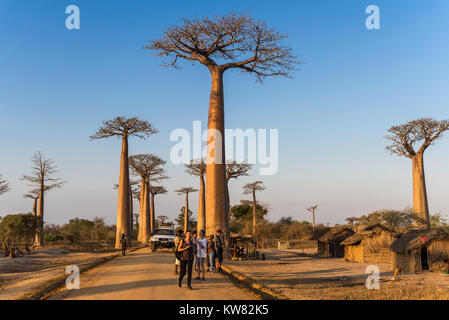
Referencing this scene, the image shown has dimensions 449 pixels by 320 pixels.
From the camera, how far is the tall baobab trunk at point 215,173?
67.2ft

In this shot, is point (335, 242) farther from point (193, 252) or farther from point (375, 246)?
point (193, 252)

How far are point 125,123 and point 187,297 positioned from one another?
94.6 feet

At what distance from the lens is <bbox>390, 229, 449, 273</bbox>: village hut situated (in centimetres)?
1894

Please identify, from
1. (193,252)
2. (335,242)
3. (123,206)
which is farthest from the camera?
(123,206)

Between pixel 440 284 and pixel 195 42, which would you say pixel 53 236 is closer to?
pixel 195 42

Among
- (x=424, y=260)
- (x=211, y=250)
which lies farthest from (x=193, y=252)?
(x=424, y=260)

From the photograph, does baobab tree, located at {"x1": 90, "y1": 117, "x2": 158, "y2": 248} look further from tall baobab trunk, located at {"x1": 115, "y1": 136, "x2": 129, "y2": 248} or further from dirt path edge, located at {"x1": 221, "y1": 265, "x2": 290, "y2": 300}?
dirt path edge, located at {"x1": 221, "y1": 265, "x2": 290, "y2": 300}

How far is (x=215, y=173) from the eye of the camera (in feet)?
67.6

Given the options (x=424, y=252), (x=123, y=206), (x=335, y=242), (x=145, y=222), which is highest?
(x=123, y=206)

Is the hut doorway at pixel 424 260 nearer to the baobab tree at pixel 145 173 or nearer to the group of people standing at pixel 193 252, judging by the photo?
the group of people standing at pixel 193 252

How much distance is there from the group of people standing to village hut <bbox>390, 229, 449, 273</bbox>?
9.41 m

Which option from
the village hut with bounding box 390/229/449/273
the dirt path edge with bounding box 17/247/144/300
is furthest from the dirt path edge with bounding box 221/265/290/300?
the village hut with bounding box 390/229/449/273

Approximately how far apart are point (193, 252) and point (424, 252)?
41.5 feet

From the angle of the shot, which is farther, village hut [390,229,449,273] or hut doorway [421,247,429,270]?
hut doorway [421,247,429,270]
